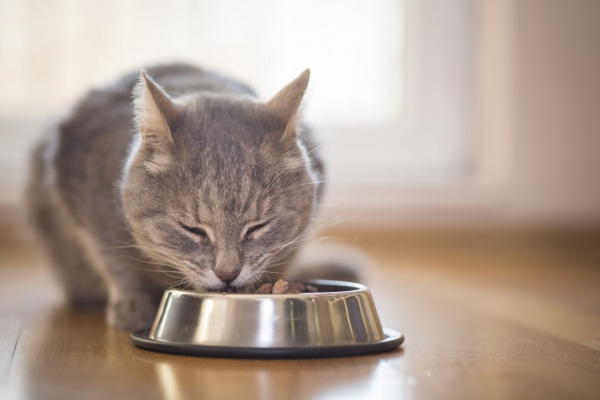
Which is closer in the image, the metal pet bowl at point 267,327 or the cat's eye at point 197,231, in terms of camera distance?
the metal pet bowl at point 267,327

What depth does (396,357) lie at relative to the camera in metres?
1.49

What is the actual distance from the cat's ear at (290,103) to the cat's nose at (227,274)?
0.33 m

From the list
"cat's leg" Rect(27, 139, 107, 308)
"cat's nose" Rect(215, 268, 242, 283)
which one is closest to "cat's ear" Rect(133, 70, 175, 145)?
"cat's nose" Rect(215, 268, 242, 283)

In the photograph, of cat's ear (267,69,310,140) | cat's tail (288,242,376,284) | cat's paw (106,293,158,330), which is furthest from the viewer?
cat's tail (288,242,376,284)

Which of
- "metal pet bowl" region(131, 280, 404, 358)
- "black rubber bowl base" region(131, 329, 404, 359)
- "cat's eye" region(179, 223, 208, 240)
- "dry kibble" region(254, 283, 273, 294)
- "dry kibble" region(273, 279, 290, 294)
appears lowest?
"black rubber bowl base" region(131, 329, 404, 359)

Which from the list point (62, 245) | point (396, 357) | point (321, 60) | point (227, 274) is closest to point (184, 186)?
point (227, 274)

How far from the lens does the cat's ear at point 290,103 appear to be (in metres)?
1.78

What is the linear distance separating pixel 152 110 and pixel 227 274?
362mm

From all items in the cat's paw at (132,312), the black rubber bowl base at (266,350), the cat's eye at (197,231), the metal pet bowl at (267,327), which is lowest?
the cat's paw at (132,312)

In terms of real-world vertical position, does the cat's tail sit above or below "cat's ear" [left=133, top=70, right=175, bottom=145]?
below

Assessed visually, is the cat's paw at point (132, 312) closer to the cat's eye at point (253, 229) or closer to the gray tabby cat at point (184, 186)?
the gray tabby cat at point (184, 186)

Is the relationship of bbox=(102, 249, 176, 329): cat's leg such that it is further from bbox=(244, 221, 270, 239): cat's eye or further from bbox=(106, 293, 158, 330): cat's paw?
bbox=(244, 221, 270, 239): cat's eye

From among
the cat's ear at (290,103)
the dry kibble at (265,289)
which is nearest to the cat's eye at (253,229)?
the dry kibble at (265,289)

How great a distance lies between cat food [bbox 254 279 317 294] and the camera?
1593mm
